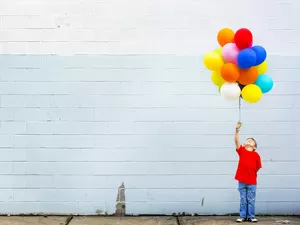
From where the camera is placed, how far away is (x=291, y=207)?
311 inches

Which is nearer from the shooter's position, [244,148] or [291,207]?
Result: [244,148]

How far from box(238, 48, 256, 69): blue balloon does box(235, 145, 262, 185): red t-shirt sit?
1296 millimetres

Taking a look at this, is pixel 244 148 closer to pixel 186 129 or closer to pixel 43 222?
pixel 186 129

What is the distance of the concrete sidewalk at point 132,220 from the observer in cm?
740

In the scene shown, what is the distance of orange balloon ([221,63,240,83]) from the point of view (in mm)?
6449

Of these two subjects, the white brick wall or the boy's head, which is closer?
the boy's head

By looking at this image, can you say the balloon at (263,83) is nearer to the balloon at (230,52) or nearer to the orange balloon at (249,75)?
the orange balloon at (249,75)

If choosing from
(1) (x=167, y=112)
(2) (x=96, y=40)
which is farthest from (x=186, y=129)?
(2) (x=96, y=40)

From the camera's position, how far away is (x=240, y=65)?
21.2ft

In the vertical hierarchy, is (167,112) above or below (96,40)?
below

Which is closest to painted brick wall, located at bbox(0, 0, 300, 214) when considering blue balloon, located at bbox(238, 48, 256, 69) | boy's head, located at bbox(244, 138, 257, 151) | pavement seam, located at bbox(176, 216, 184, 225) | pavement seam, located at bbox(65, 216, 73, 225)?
pavement seam, located at bbox(65, 216, 73, 225)

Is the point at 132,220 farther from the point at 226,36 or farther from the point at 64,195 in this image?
the point at 226,36

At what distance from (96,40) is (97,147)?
1.44 meters

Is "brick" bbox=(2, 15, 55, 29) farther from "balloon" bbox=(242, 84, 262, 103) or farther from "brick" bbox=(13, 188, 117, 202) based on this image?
"balloon" bbox=(242, 84, 262, 103)
